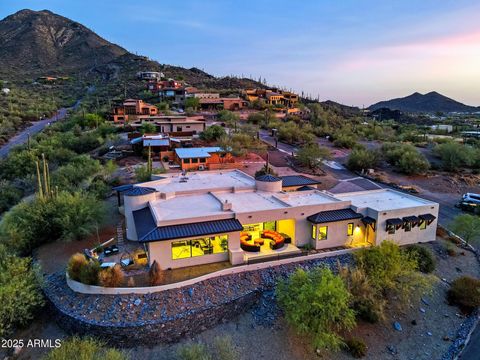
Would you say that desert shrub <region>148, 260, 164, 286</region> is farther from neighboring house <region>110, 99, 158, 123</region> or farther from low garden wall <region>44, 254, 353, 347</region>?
neighboring house <region>110, 99, 158, 123</region>

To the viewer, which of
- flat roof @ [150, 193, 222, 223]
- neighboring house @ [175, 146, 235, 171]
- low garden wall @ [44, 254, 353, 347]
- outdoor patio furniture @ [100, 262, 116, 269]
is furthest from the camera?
neighboring house @ [175, 146, 235, 171]

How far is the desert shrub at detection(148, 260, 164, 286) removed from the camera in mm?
17312

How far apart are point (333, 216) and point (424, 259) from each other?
6.22 meters

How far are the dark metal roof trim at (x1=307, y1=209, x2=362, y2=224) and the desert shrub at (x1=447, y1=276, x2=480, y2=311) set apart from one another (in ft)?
21.6

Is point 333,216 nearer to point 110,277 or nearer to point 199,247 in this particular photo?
point 199,247

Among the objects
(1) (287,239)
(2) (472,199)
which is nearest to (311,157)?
(2) (472,199)

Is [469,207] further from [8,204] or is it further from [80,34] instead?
[80,34]

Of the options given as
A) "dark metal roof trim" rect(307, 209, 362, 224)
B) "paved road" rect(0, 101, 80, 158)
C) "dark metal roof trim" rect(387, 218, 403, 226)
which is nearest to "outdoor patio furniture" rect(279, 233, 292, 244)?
"dark metal roof trim" rect(307, 209, 362, 224)

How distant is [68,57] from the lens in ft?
465

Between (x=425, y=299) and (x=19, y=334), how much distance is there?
21.3 metres

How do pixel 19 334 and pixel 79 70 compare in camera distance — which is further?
pixel 79 70

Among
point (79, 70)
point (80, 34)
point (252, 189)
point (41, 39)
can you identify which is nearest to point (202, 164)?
point (252, 189)

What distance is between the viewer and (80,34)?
162 metres

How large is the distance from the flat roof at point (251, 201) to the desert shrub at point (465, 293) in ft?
35.5
